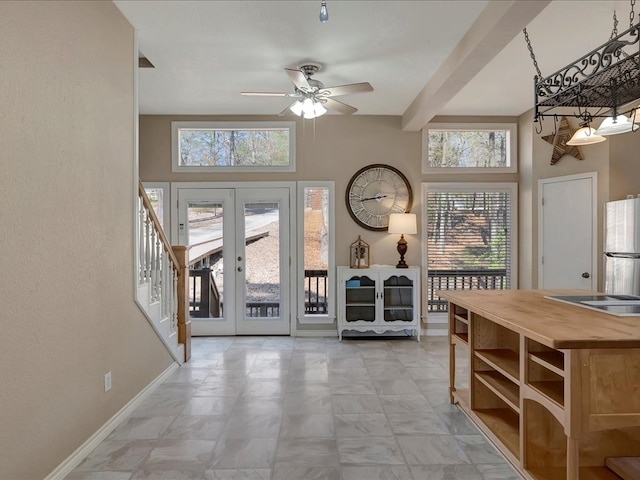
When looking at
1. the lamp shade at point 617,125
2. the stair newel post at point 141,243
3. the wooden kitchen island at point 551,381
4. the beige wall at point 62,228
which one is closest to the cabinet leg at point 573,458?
the wooden kitchen island at point 551,381

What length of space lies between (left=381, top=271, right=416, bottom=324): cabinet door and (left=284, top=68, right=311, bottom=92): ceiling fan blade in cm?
259

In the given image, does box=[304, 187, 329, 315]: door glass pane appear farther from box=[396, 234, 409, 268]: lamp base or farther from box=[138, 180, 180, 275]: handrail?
box=[138, 180, 180, 275]: handrail

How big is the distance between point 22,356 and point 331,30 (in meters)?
2.92

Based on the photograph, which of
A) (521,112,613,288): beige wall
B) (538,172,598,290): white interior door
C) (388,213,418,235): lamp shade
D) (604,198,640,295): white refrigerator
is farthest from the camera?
(388,213,418,235): lamp shade

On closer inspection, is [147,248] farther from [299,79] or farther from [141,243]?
[299,79]

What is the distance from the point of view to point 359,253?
530 cm

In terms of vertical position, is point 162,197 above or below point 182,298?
above

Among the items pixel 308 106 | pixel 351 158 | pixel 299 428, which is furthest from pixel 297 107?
pixel 299 428

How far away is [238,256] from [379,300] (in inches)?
75.8

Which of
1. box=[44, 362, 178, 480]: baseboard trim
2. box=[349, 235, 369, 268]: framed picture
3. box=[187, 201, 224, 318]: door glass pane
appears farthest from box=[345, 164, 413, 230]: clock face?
box=[44, 362, 178, 480]: baseboard trim

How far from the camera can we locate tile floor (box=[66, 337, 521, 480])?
227 centimetres

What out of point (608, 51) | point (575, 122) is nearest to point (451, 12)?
point (608, 51)

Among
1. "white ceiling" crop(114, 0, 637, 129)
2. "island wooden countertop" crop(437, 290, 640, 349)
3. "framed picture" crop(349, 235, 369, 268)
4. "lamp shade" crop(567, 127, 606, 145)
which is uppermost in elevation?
"white ceiling" crop(114, 0, 637, 129)

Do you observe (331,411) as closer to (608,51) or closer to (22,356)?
(22,356)
